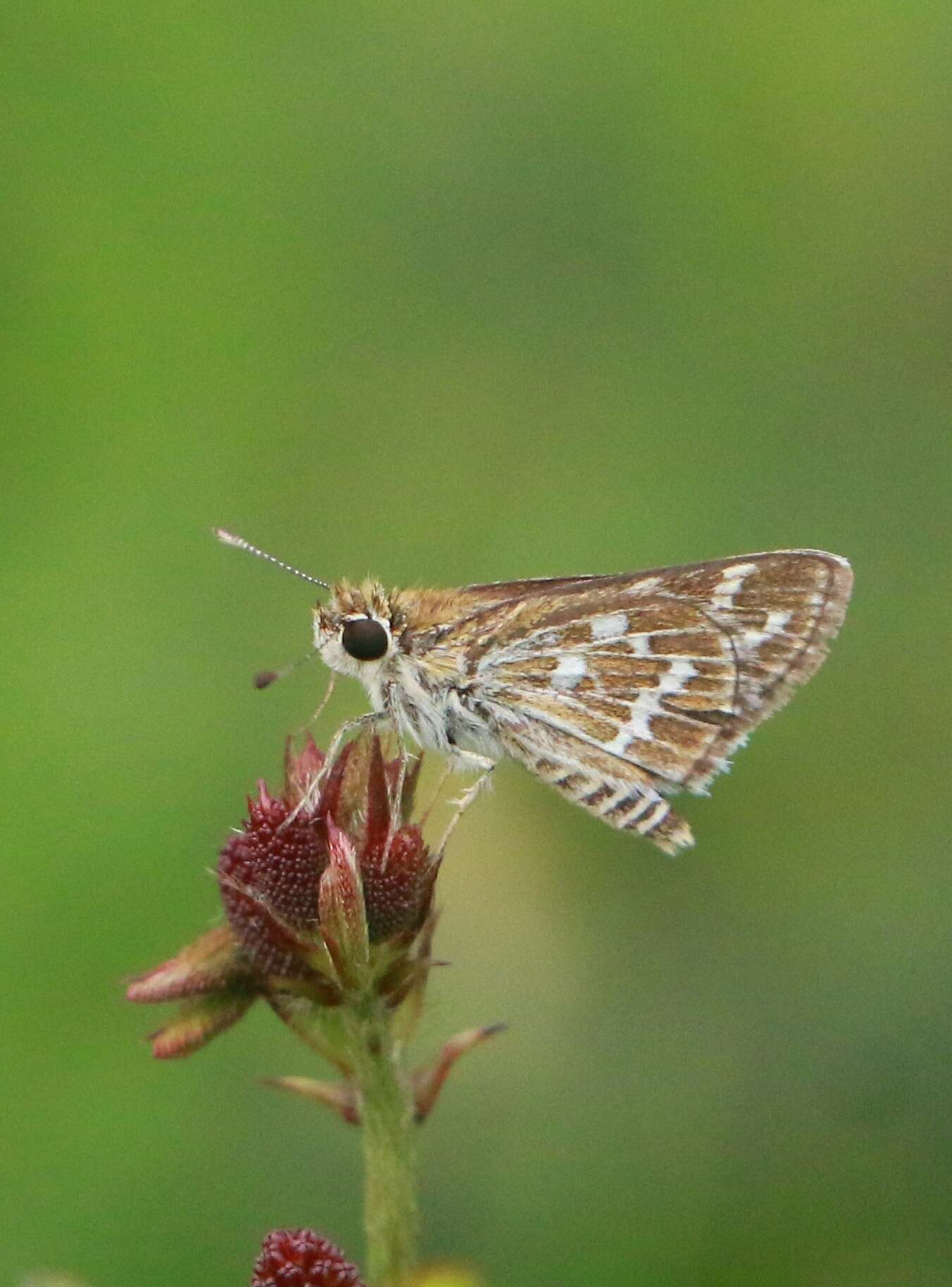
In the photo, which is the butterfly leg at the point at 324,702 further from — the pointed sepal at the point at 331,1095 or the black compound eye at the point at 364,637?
the pointed sepal at the point at 331,1095

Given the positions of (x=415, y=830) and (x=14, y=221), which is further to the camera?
(x=14, y=221)

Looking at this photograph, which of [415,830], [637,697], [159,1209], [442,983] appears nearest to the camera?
[415,830]

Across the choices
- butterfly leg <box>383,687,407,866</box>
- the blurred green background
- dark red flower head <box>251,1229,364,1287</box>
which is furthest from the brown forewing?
dark red flower head <box>251,1229,364,1287</box>

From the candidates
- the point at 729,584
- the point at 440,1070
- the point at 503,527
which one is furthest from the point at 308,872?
the point at 503,527

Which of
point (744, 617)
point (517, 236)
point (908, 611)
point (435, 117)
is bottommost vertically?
point (744, 617)

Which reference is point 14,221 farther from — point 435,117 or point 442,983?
point 442,983

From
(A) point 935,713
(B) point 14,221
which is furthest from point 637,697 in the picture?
(B) point 14,221

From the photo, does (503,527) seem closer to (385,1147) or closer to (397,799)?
(397,799)
